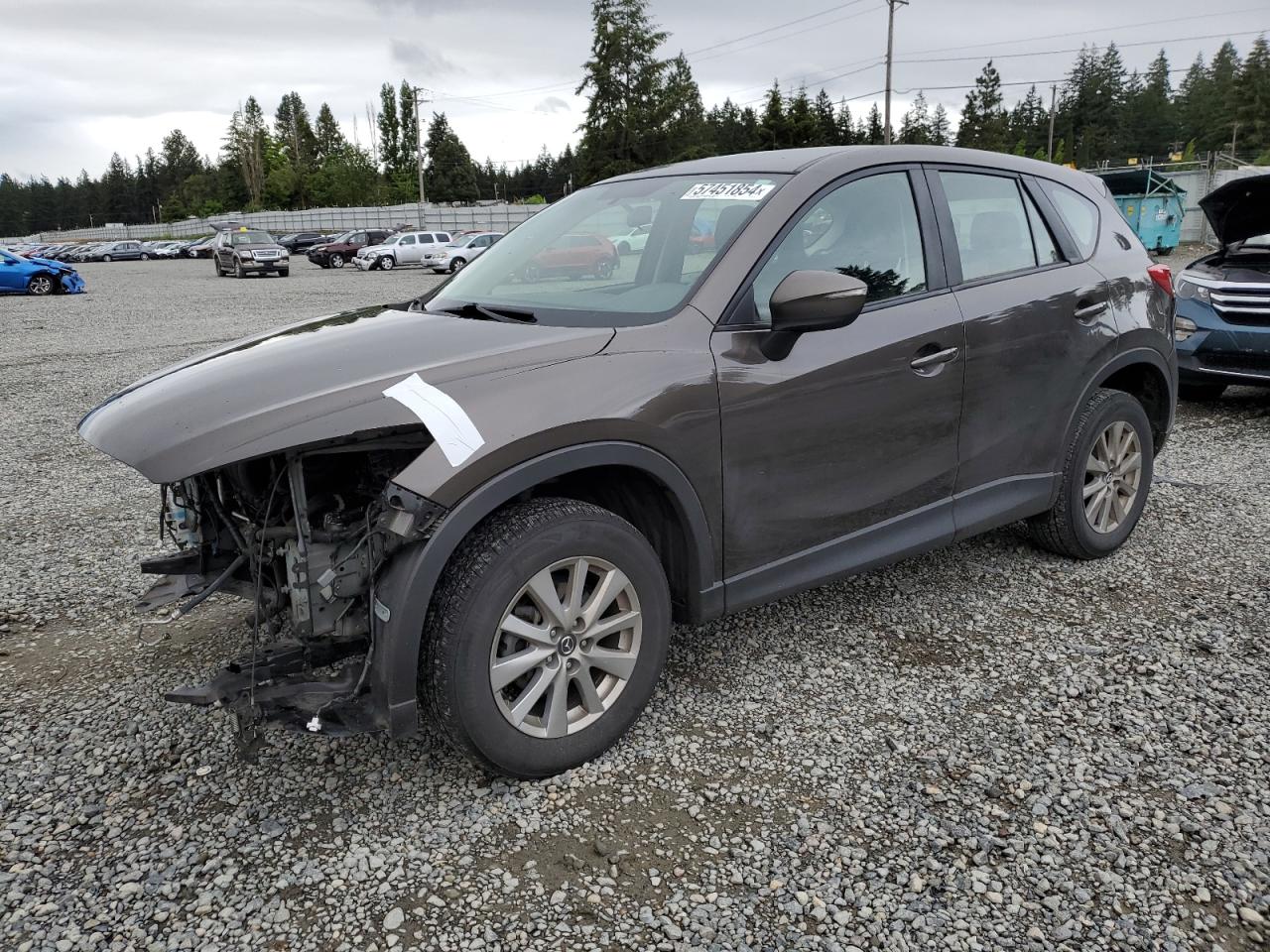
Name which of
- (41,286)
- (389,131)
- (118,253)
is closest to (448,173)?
(389,131)

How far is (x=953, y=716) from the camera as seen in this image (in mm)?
3168

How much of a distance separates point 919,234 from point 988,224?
1.60 feet

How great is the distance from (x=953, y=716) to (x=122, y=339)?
14.0 metres

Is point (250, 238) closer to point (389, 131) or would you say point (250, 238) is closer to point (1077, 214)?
point (1077, 214)

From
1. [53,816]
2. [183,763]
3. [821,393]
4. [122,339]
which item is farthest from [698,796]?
[122,339]

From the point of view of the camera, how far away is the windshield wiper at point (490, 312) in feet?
10.4

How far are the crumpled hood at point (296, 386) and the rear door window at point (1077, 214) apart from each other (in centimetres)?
245

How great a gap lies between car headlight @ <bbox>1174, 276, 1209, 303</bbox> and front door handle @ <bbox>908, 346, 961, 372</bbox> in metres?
5.03

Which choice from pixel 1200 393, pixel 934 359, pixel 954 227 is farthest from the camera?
pixel 1200 393

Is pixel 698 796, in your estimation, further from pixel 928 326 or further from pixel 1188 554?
pixel 1188 554

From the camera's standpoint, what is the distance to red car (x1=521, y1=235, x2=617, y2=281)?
353 centimetres

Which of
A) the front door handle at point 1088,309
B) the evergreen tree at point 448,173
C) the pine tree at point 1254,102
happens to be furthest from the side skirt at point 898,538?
the pine tree at point 1254,102

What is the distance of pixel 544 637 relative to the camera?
2.67 metres

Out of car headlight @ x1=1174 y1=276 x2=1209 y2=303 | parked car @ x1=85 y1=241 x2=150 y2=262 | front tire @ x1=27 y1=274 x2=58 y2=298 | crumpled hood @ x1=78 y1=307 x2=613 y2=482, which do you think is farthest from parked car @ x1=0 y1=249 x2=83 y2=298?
parked car @ x1=85 y1=241 x2=150 y2=262
